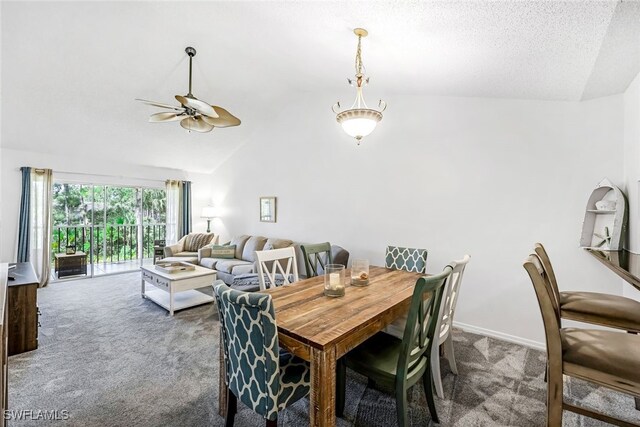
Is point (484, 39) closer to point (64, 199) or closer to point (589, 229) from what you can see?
point (589, 229)

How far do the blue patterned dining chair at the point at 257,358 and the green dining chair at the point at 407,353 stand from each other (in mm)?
397

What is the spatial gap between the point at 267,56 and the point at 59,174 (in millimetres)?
4504

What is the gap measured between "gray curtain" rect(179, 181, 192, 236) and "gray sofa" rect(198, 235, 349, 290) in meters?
1.41

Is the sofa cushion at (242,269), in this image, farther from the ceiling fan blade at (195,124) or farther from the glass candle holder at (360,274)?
the glass candle holder at (360,274)

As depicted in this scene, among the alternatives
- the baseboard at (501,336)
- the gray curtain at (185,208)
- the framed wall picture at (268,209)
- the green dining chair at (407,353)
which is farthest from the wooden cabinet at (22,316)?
the baseboard at (501,336)

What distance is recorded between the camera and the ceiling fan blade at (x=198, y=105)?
2.57 metres

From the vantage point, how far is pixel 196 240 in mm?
6141

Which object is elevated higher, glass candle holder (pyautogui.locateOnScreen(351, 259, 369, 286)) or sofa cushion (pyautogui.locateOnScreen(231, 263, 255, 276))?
glass candle holder (pyautogui.locateOnScreen(351, 259, 369, 286))

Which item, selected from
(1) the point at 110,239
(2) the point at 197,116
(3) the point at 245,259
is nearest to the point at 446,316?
(2) the point at 197,116

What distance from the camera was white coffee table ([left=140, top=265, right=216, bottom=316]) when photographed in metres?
3.61

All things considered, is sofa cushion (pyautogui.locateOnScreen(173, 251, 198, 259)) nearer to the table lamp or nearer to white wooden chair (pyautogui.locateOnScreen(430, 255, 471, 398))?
the table lamp

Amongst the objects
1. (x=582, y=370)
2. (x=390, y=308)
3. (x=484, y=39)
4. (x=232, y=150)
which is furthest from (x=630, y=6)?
(x=232, y=150)

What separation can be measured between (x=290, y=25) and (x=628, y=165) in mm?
3012

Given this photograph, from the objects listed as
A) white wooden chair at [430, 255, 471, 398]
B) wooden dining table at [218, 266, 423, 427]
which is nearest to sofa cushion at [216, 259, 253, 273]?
wooden dining table at [218, 266, 423, 427]
